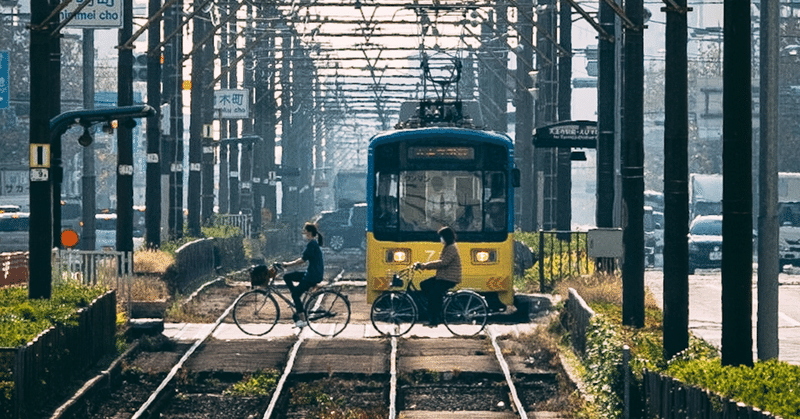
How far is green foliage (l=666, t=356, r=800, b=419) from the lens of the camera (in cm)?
1005

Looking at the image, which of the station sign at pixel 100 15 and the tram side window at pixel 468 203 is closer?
the tram side window at pixel 468 203

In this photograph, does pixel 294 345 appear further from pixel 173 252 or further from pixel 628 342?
pixel 173 252

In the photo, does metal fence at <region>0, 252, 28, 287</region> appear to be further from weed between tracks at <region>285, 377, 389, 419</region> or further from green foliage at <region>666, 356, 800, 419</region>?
green foliage at <region>666, 356, 800, 419</region>

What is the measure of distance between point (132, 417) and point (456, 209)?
1065 cm

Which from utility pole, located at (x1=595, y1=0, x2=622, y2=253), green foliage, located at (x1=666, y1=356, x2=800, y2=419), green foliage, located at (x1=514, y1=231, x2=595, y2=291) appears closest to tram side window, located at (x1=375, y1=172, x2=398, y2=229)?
utility pole, located at (x1=595, y1=0, x2=622, y2=253)

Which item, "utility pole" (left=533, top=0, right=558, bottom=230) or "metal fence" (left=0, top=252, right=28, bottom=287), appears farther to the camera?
"utility pole" (left=533, top=0, right=558, bottom=230)

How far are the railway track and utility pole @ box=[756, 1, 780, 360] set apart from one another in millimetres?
2493

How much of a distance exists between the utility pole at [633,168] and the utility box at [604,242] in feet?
8.36

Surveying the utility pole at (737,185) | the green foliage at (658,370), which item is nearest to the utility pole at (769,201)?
the green foliage at (658,370)

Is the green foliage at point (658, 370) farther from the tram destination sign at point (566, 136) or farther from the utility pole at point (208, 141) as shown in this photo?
the utility pole at point (208, 141)

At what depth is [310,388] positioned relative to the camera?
17859 mm

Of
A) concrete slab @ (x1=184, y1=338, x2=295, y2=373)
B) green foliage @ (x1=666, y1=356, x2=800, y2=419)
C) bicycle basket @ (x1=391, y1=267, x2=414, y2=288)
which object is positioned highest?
bicycle basket @ (x1=391, y1=267, x2=414, y2=288)

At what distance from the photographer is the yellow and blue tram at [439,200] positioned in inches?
980

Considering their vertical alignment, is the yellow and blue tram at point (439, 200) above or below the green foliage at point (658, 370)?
above
